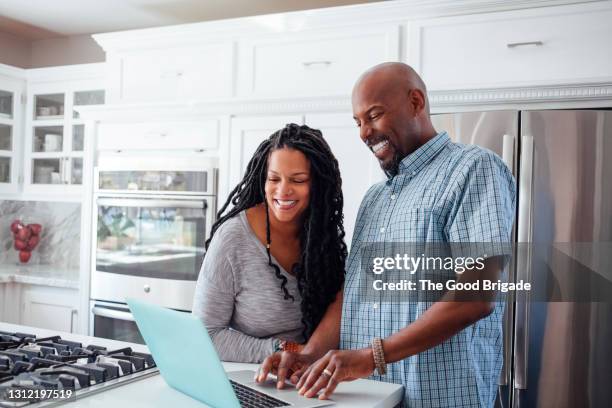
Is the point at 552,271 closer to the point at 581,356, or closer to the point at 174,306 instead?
the point at 581,356

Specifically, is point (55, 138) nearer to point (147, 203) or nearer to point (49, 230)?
point (49, 230)

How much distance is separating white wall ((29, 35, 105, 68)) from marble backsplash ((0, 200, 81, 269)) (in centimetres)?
102

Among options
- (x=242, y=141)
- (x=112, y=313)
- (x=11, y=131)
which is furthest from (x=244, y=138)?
(x=11, y=131)

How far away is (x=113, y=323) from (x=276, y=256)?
6.38ft

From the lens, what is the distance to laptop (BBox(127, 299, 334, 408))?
3.24 ft

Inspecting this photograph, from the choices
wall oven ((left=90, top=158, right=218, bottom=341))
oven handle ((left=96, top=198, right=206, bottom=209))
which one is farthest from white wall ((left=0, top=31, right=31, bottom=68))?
oven handle ((left=96, top=198, right=206, bottom=209))

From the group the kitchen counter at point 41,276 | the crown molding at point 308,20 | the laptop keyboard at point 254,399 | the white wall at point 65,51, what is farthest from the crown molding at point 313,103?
the laptop keyboard at point 254,399

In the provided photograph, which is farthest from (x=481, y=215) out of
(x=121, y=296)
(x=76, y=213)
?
(x=76, y=213)

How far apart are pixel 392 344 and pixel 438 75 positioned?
1.59 meters

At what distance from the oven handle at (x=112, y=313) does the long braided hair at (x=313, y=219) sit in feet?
5.49

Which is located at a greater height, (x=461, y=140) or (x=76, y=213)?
(x=461, y=140)

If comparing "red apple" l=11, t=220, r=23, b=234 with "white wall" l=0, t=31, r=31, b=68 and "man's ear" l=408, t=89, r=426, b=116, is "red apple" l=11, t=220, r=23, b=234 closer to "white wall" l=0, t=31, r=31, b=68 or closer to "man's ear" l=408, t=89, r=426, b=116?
"white wall" l=0, t=31, r=31, b=68

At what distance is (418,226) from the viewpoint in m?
1.30

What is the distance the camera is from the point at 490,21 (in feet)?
7.81
